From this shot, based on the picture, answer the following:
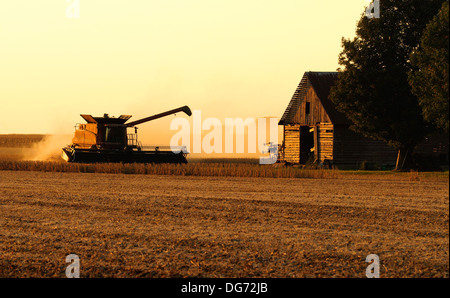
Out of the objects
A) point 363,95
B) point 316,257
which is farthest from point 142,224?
point 363,95

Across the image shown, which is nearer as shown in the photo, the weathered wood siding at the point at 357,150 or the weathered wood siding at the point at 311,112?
the weathered wood siding at the point at 357,150

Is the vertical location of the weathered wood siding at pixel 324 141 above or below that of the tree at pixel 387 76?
below

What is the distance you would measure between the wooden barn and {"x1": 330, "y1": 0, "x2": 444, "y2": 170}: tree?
3320 millimetres

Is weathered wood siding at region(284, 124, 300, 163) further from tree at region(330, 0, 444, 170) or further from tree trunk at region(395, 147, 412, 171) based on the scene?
tree trunk at region(395, 147, 412, 171)

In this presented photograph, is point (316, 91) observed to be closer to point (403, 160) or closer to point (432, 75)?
point (403, 160)

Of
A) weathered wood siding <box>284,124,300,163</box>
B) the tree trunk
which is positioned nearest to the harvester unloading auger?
weathered wood siding <box>284,124,300,163</box>

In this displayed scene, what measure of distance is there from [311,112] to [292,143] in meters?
3.44

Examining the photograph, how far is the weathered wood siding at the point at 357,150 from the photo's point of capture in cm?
4153

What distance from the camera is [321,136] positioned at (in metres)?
43.1

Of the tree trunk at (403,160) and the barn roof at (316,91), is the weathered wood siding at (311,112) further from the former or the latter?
the tree trunk at (403,160)

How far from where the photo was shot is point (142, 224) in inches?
545

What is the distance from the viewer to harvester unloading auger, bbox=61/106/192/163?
43312 mm

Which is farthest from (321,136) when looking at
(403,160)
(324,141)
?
(403,160)

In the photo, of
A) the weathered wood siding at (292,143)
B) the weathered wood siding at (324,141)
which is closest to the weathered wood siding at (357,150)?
the weathered wood siding at (324,141)
